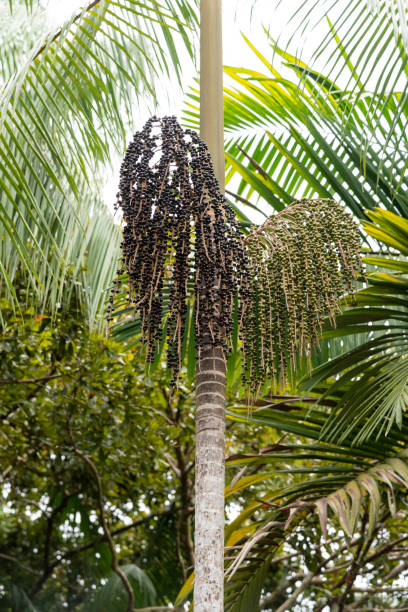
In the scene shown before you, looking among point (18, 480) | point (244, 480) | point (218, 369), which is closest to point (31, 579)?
point (18, 480)

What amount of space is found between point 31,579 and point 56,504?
1.30 m

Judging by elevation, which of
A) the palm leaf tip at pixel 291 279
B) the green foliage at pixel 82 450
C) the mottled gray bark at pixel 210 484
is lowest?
the mottled gray bark at pixel 210 484

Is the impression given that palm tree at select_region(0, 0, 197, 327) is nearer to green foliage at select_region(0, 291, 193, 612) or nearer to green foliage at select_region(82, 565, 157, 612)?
green foliage at select_region(0, 291, 193, 612)

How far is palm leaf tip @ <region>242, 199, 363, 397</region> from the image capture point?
7.65 ft

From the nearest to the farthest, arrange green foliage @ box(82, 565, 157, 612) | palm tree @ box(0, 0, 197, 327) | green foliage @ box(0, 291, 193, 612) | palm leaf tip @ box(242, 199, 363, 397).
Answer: palm leaf tip @ box(242, 199, 363, 397), palm tree @ box(0, 0, 197, 327), green foliage @ box(0, 291, 193, 612), green foliage @ box(82, 565, 157, 612)

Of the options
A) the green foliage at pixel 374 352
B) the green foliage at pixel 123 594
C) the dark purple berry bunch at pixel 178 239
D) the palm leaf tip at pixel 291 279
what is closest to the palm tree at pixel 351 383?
the green foliage at pixel 374 352

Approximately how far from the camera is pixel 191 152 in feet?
7.42

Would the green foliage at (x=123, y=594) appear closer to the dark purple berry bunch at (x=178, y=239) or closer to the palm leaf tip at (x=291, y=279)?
the palm leaf tip at (x=291, y=279)

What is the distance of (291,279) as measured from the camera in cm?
236

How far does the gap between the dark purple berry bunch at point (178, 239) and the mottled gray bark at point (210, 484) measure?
0.10m

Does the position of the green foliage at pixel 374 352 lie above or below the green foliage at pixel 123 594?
above

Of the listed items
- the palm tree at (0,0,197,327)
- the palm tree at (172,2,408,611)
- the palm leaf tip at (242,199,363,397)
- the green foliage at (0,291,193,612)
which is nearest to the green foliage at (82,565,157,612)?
the green foliage at (0,291,193,612)

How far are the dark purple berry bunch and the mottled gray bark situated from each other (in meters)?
0.10

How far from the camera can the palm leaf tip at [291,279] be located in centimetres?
233
